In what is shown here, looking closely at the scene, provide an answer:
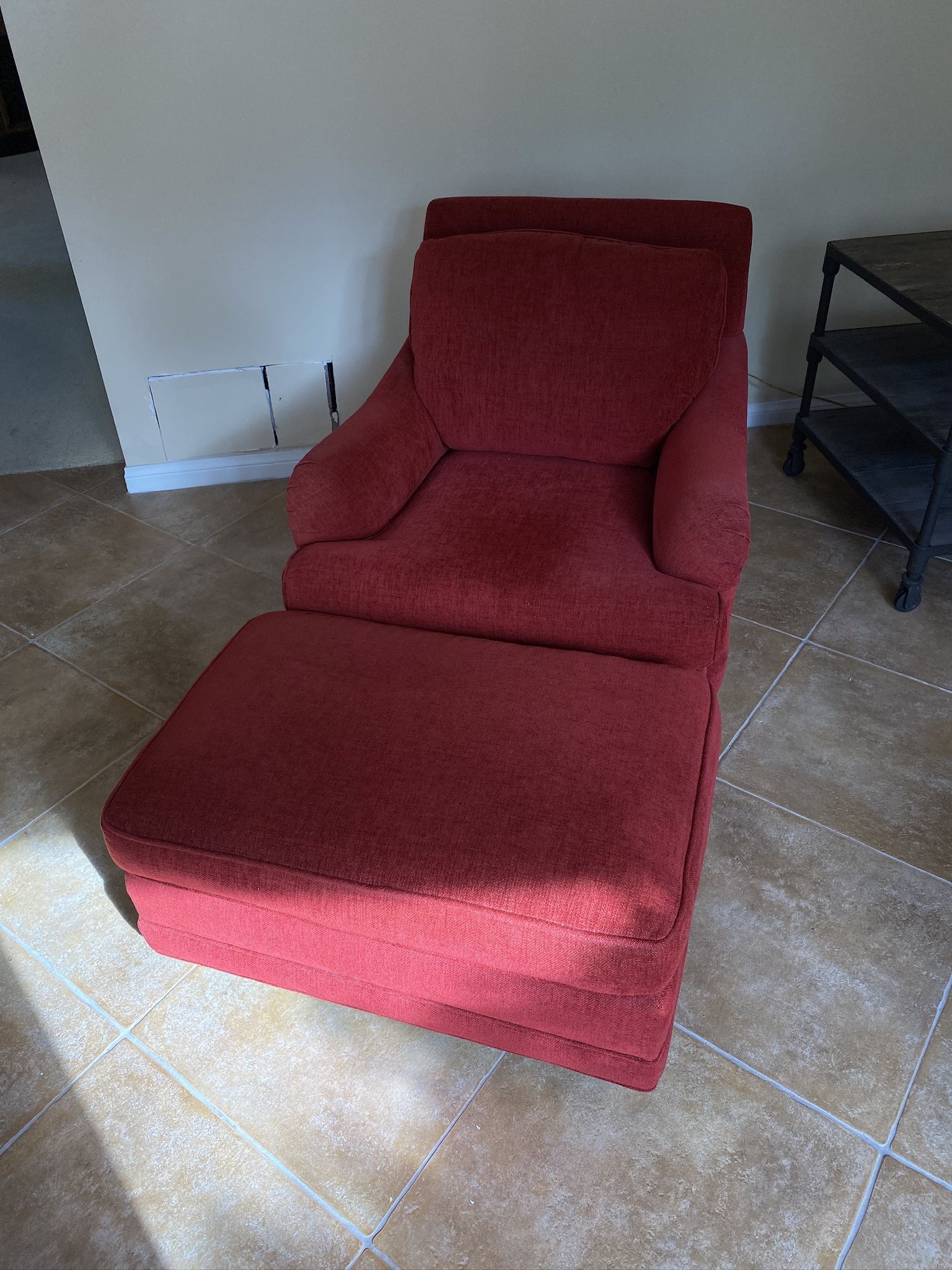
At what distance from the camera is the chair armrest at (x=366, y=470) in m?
1.70

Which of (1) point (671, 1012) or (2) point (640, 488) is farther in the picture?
(2) point (640, 488)

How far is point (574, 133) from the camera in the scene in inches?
91.9

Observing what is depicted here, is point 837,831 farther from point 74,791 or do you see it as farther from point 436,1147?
point 74,791

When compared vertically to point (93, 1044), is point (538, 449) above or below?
above

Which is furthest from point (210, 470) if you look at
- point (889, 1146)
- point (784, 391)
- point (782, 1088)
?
point (889, 1146)

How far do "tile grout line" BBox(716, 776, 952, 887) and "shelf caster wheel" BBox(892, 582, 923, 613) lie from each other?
2.28ft

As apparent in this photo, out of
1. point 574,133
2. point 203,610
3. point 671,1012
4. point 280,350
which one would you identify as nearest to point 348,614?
point 203,610

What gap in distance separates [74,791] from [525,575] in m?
0.95

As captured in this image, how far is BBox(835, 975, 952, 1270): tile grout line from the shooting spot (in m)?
1.14

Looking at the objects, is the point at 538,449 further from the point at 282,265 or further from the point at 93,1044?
the point at 93,1044

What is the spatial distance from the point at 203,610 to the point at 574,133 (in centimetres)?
148

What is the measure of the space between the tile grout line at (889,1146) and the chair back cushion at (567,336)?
1.11 m

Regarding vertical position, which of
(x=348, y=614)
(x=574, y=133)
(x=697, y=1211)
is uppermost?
(x=574, y=133)

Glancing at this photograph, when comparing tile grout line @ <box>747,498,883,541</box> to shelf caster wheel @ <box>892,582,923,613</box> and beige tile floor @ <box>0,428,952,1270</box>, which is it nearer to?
shelf caster wheel @ <box>892,582,923,613</box>
